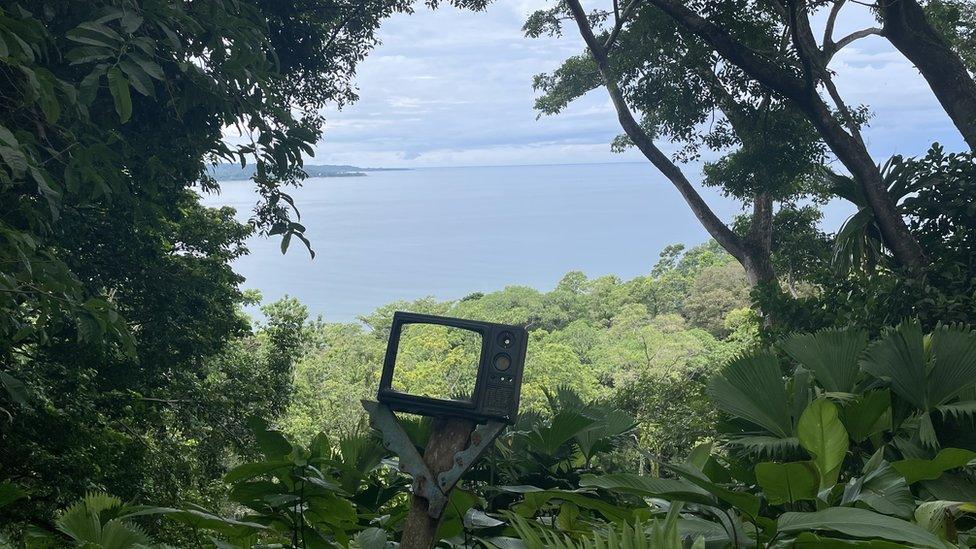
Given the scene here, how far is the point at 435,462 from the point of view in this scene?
2.98ft

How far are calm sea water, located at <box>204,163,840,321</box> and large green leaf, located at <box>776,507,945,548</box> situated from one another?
108ft

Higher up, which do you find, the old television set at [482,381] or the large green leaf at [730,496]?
the old television set at [482,381]

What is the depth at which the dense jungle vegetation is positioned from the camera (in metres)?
0.90

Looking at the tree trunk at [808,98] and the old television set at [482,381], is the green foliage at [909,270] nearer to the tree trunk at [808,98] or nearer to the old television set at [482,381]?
the tree trunk at [808,98]

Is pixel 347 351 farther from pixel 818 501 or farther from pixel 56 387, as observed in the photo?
pixel 818 501

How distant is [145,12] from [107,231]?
369 centimetres

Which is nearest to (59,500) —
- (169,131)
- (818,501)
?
(169,131)

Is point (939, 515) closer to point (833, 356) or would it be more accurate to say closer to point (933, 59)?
point (833, 356)

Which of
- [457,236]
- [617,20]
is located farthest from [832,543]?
[457,236]

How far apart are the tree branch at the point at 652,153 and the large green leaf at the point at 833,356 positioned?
7925 millimetres

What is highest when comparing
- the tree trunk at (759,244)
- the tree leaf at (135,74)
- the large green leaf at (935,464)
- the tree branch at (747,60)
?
the tree branch at (747,60)

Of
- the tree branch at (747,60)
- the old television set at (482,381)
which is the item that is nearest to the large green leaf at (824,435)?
the old television set at (482,381)

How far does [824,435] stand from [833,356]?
45 centimetres

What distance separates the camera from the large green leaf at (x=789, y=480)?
2.41ft
